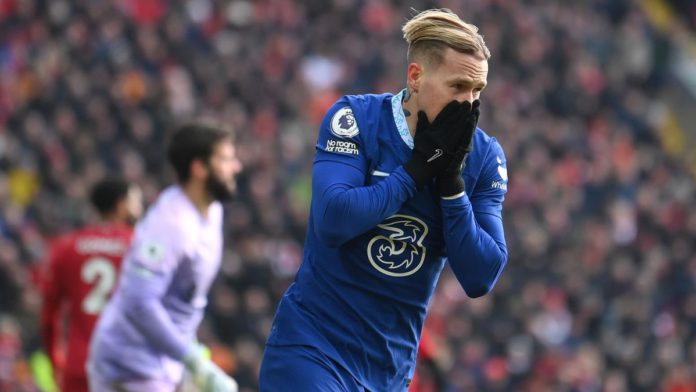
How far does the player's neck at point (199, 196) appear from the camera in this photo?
267 inches

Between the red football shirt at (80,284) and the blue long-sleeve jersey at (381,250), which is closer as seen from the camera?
the blue long-sleeve jersey at (381,250)

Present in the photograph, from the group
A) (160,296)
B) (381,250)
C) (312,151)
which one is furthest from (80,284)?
(312,151)

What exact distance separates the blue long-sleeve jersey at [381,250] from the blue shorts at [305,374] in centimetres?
3

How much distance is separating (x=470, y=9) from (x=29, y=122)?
355 inches

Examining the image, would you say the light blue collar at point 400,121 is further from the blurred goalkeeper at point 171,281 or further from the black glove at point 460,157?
the blurred goalkeeper at point 171,281

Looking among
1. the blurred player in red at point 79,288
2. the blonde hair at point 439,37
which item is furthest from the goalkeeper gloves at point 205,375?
the blonde hair at point 439,37

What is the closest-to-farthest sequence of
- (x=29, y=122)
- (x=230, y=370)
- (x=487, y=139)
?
(x=487, y=139) → (x=230, y=370) → (x=29, y=122)

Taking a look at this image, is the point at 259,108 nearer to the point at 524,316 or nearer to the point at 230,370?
the point at 524,316

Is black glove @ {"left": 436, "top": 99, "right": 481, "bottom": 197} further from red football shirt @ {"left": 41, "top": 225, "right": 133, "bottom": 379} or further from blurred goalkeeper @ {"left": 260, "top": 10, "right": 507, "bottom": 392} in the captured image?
red football shirt @ {"left": 41, "top": 225, "right": 133, "bottom": 379}

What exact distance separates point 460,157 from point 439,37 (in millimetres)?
415

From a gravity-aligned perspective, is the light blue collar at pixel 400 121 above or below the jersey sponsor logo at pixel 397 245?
above

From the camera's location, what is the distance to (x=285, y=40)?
19.7m

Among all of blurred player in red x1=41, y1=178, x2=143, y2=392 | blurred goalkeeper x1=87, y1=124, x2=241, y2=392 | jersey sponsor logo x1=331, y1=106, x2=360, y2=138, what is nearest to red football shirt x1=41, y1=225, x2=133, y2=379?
blurred player in red x1=41, y1=178, x2=143, y2=392

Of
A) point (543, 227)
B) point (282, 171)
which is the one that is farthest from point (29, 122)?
point (543, 227)
